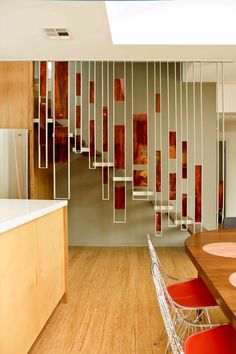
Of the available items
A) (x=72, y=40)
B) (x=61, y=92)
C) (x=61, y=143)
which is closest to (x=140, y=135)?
(x=61, y=143)

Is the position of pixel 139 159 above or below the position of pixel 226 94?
below

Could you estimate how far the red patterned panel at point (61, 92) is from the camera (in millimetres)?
4070

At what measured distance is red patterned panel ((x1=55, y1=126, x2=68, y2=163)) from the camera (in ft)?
13.3

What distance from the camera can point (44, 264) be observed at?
2428 millimetres

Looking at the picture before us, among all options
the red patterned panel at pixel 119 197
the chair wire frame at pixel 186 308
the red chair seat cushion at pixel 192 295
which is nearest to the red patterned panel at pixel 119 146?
the red patterned panel at pixel 119 197

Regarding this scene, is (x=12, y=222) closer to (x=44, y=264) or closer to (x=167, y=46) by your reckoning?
(x=44, y=264)

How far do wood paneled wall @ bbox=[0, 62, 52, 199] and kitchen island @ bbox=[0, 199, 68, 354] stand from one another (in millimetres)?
1654

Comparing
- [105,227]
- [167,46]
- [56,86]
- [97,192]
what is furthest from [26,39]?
[105,227]

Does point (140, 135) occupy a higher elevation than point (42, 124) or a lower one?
lower

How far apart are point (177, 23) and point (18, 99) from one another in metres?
2.20

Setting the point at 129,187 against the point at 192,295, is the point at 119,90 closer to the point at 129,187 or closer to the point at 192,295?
the point at 129,187

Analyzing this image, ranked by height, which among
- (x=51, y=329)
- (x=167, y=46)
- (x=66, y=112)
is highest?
(x=167, y=46)

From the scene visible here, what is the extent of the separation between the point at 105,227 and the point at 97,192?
616mm

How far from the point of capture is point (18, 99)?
427cm
